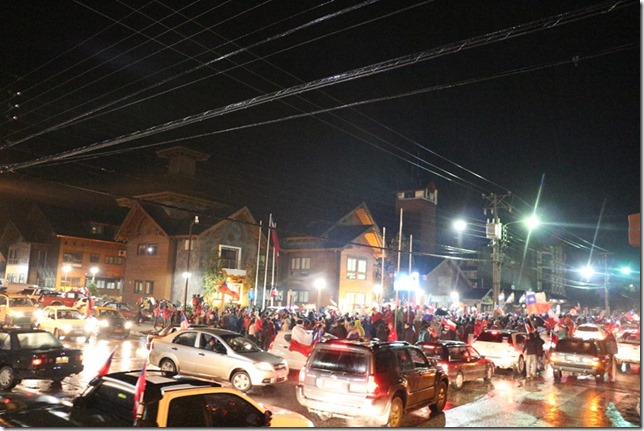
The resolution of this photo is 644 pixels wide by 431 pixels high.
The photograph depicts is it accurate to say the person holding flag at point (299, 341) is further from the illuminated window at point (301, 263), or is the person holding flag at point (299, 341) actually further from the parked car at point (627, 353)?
the illuminated window at point (301, 263)

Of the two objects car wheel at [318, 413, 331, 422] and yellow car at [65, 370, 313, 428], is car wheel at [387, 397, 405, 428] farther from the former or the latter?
yellow car at [65, 370, 313, 428]

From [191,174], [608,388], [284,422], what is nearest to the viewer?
[284,422]

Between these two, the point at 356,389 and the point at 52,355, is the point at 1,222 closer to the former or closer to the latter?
the point at 52,355

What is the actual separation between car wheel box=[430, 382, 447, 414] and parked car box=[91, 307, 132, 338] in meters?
19.6

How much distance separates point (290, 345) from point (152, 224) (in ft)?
102

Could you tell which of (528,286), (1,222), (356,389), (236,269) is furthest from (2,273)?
(528,286)

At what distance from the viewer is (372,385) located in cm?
973

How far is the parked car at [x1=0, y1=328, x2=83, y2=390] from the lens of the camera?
12.1 meters

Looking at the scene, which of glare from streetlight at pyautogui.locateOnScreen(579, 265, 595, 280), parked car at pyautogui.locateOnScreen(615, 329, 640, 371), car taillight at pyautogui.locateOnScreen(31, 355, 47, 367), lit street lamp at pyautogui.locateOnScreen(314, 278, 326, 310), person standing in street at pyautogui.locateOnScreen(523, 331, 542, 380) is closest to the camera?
car taillight at pyautogui.locateOnScreen(31, 355, 47, 367)

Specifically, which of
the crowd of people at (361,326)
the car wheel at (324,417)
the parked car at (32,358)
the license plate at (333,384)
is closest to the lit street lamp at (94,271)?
the crowd of people at (361,326)

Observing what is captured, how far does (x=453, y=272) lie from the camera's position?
63531 mm

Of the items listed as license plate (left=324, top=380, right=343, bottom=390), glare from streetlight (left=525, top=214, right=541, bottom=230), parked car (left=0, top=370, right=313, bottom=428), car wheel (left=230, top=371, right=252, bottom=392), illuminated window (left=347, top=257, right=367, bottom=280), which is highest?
glare from streetlight (left=525, top=214, right=541, bottom=230)

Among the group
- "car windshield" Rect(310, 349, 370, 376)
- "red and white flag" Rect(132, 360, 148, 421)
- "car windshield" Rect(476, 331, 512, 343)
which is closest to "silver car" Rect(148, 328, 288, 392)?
"car windshield" Rect(310, 349, 370, 376)

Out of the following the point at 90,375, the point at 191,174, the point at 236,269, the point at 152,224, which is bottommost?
the point at 90,375
